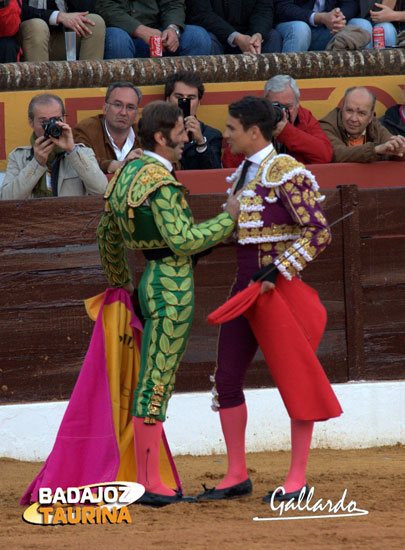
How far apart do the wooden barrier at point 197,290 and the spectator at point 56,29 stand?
1604 mm

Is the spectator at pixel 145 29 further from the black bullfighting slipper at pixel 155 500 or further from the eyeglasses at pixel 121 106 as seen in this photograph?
the black bullfighting slipper at pixel 155 500

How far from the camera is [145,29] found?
6.79 meters

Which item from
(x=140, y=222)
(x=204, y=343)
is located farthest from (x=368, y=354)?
(x=140, y=222)

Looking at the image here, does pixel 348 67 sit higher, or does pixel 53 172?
pixel 348 67

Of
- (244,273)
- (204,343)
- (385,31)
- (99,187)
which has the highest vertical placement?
(385,31)

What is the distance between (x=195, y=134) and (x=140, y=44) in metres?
1.42

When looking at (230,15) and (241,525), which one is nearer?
(241,525)

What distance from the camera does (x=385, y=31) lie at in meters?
7.43

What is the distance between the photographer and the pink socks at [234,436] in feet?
13.6

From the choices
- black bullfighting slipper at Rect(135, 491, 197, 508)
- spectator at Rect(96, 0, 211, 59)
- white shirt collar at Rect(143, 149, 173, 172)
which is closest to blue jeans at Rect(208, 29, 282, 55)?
spectator at Rect(96, 0, 211, 59)

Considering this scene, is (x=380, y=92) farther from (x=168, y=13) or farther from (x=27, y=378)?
(x=27, y=378)

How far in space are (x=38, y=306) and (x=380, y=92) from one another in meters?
2.87

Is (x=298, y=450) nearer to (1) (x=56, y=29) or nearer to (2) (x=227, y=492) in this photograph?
(2) (x=227, y=492)

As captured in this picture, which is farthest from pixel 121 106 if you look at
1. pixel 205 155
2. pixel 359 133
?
pixel 359 133
